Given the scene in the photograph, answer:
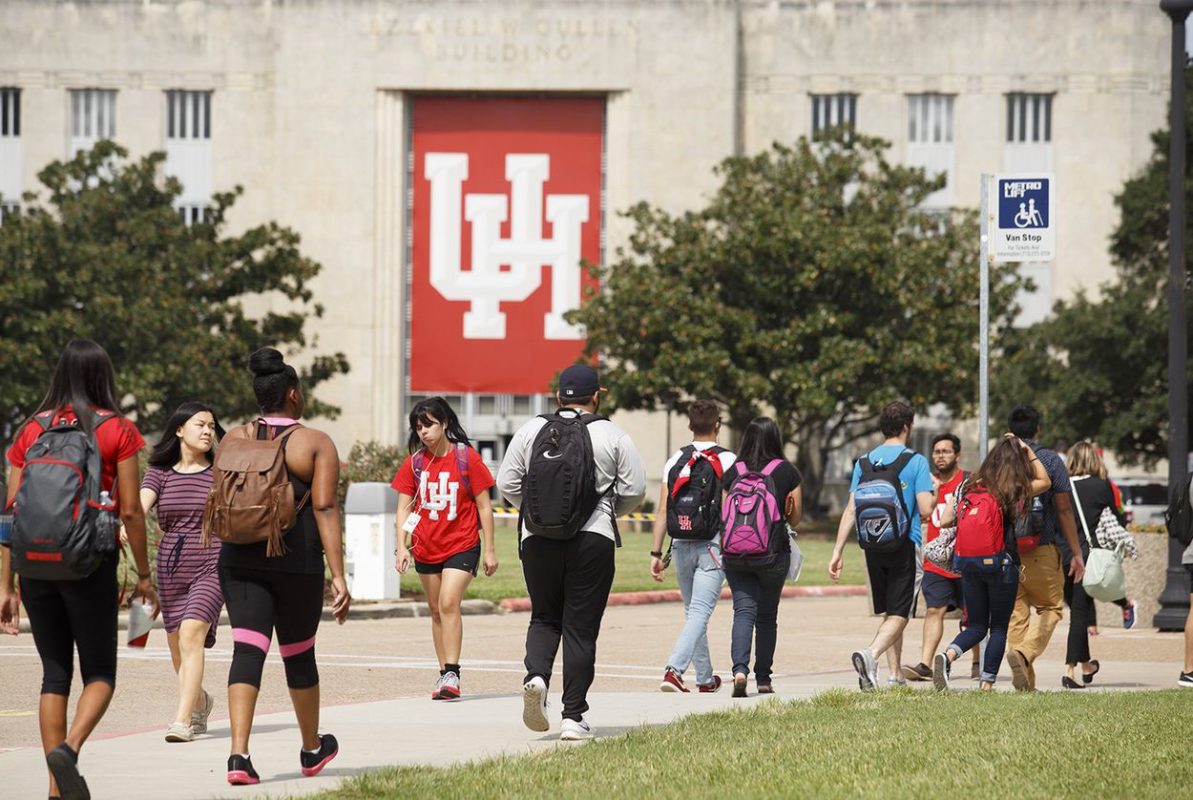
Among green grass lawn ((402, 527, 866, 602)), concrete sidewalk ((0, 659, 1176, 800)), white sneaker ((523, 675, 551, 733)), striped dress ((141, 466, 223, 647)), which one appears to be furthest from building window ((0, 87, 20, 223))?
white sneaker ((523, 675, 551, 733))

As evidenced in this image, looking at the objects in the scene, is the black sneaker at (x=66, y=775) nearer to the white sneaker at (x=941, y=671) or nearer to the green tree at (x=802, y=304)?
the white sneaker at (x=941, y=671)

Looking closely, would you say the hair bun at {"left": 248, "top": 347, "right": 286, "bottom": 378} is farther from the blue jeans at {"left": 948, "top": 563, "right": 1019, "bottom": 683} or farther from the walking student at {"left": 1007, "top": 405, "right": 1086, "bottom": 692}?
the walking student at {"left": 1007, "top": 405, "right": 1086, "bottom": 692}

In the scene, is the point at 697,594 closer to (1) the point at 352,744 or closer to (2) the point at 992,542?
(2) the point at 992,542

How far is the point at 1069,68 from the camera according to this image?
63844 millimetres

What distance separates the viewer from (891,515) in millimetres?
12789

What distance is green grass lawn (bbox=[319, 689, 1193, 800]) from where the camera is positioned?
7926 mm

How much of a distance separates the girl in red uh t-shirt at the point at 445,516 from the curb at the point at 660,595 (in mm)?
6886

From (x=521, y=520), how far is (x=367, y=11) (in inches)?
2182

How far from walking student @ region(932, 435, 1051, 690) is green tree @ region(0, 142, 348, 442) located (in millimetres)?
35531

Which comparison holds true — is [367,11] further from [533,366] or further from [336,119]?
[533,366]

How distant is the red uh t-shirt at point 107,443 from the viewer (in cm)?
782

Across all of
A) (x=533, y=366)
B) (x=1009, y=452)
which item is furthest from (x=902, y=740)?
(x=533, y=366)

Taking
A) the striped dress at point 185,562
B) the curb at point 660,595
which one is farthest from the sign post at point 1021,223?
the striped dress at point 185,562

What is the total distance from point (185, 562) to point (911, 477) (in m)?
5.00
